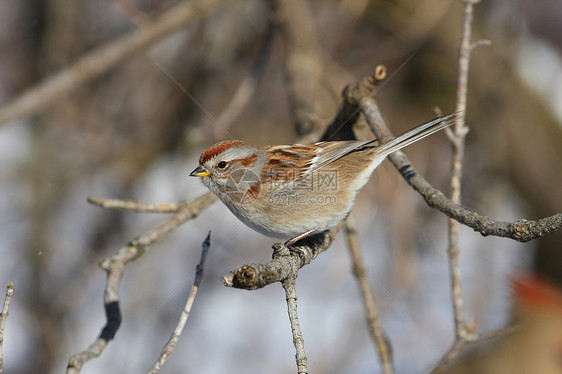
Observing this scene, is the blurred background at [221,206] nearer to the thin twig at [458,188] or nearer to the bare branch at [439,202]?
the bare branch at [439,202]

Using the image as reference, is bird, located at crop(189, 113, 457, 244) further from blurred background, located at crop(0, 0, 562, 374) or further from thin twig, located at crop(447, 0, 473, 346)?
blurred background, located at crop(0, 0, 562, 374)

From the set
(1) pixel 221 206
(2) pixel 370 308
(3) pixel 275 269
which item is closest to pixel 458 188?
(2) pixel 370 308

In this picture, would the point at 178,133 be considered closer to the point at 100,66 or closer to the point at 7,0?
the point at 100,66

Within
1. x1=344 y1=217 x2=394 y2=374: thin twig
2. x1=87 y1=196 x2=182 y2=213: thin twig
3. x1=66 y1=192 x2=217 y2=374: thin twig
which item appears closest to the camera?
x1=66 y1=192 x2=217 y2=374: thin twig

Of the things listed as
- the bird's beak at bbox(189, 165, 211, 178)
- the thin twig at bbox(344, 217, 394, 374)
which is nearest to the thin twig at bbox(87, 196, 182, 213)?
the bird's beak at bbox(189, 165, 211, 178)

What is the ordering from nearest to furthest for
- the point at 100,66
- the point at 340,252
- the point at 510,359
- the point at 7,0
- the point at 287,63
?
the point at 510,359 → the point at 100,66 → the point at 287,63 → the point at 340,252 → the point at 7,0

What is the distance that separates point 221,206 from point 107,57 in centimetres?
274

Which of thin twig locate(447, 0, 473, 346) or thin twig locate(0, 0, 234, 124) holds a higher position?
thin twig locate(0, 0, 234, 124)

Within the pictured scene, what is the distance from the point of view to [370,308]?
333cm

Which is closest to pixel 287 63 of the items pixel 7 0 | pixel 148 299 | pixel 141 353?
pixel 148 299

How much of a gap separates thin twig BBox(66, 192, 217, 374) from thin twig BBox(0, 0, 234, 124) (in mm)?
1448

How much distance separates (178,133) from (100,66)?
178cm

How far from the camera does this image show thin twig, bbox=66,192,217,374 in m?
2.58

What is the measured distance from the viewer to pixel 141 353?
5160mm
